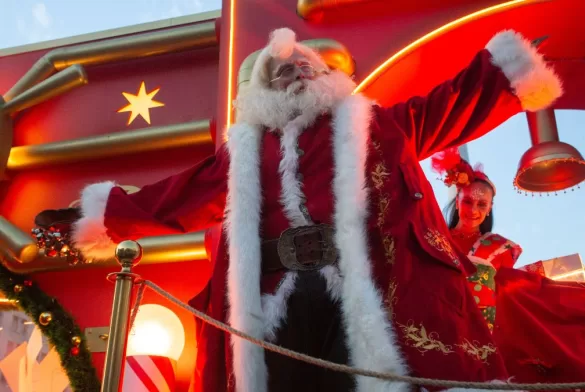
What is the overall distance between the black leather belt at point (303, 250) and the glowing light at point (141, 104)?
2.09 metres

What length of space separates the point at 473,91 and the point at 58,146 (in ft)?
8.16

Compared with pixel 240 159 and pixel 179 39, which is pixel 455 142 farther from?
pixel 179 39

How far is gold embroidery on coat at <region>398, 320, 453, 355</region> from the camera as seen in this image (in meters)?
1.32

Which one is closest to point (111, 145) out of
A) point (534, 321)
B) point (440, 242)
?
point (440, 242)

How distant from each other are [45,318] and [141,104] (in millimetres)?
1402

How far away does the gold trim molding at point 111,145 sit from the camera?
3086 millimetres

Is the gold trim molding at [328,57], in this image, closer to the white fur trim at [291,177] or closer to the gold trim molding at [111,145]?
→ the gold trim molding at [111,145]

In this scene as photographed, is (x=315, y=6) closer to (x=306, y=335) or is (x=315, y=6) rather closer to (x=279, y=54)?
(x=279, y=54)

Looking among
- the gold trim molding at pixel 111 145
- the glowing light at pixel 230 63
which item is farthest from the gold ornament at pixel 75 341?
the glowing light at pixel 230 63

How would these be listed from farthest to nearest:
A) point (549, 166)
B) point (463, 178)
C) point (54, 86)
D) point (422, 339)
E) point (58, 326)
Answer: point (54, 86)
point (549, 166)
point (463, 178)
point (58, 326)
point (422, 339)

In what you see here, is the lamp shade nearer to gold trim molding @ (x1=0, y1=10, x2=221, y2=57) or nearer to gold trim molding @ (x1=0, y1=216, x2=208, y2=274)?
gold trim molding @ (x1=0, y1=216, x2=208, y2=274)

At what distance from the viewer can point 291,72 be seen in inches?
79.4

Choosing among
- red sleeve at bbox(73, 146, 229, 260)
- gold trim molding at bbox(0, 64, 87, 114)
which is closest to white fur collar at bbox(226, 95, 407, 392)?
red sleeve at bbox(73, 146, 229, 260)

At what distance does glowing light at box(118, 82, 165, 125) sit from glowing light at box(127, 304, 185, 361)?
1.47m
